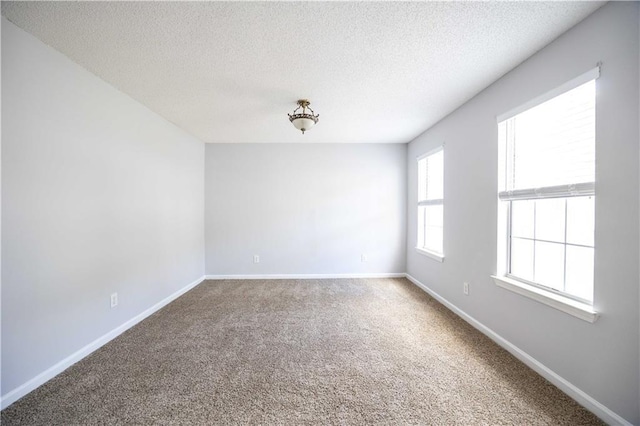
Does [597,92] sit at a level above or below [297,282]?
above

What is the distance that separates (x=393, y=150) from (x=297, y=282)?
2897mm

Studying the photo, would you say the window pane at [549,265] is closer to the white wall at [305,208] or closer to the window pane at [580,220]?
the window pane at [580,220]

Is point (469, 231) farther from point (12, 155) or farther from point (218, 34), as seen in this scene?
point (12, 155)

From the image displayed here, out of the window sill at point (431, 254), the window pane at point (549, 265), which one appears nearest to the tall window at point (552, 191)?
the window pane at point (549, 265)

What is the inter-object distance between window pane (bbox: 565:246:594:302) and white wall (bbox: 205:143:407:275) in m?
2.86

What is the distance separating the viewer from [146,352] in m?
2.16

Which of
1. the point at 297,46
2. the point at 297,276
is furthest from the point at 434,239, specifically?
the point at 297,46

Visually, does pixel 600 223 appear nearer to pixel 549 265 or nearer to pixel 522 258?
pixel 549 265

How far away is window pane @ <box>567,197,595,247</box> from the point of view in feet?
5.19

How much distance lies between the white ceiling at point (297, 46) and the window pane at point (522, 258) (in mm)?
1487

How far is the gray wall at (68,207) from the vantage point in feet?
5.28

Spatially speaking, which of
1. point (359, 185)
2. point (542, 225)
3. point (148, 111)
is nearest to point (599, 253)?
point (542, 225)

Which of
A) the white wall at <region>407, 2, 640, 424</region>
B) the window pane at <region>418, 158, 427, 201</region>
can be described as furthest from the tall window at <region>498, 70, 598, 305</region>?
the window pane at <region>418, 158, 427, 201</region>

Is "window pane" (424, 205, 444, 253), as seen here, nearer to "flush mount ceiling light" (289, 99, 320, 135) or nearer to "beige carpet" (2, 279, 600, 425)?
"beige carpet" (2, 279, 600, 425)
